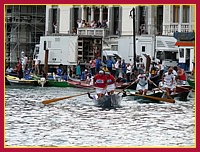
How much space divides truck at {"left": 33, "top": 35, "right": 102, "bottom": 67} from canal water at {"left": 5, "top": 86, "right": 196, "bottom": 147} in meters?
3.13

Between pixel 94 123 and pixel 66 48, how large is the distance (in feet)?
22.2

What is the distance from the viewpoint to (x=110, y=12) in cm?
1550

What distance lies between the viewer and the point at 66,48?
634 inches

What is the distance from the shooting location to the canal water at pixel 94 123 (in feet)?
26.0

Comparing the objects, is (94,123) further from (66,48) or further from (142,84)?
(66,48)

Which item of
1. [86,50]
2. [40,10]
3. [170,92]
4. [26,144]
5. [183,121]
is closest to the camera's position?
[26,144]

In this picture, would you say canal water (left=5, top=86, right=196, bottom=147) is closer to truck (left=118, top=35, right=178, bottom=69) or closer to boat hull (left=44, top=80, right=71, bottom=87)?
boat hull (left=44, top=80, right=71, bottom=87)

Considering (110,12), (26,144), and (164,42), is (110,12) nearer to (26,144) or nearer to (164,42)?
(164,42)

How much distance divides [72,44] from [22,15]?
2.28 m

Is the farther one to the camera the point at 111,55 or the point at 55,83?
the point at 55,83

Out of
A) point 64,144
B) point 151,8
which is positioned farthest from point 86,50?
point 64,144

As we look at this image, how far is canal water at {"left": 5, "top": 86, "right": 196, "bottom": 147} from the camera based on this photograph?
7934 mm

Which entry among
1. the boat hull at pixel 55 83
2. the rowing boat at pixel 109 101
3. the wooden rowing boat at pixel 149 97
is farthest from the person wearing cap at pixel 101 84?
the boat hull at pixel 55 83

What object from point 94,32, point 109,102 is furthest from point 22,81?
point 109,102
